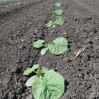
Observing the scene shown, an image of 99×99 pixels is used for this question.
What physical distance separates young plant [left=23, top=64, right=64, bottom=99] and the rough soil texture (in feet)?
0.29

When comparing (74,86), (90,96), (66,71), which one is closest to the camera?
(90,96)

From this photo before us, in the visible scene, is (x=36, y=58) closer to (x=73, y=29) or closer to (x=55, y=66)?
(x=55, y=66)

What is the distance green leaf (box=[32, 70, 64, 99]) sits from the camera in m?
2.98

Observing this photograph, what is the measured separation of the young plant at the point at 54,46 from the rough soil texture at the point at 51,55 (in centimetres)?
8

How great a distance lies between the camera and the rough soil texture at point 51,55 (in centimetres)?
311

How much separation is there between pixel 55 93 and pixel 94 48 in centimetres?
117

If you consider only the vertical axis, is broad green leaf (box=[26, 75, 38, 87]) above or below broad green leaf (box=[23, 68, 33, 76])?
below

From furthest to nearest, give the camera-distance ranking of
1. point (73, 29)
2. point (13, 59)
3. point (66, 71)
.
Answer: point (73, 29), point (13, 59), point (66, 71)

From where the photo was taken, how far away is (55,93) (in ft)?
9.80

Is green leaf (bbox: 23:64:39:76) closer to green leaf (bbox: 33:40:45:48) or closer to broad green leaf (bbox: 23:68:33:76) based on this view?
broad green leaf (bbox: 23:68:33:76)

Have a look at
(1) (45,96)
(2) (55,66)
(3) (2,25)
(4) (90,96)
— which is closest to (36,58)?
(2) (55,66)

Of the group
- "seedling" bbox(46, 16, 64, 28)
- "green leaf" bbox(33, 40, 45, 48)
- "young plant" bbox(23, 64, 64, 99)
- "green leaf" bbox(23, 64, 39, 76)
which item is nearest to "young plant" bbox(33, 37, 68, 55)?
"green leaf" bbox(33, 40, 45, 48)

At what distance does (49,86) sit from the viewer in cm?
308

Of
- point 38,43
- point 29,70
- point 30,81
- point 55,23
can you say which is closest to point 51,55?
point 38,43
